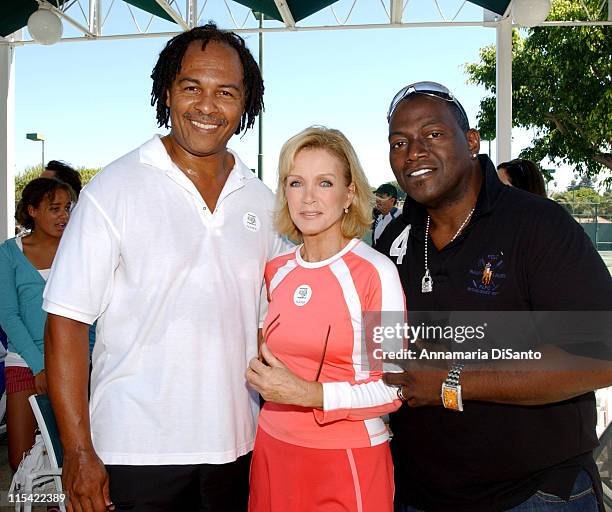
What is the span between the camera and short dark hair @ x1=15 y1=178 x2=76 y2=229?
14.4ft

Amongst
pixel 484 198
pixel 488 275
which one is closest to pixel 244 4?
pixel 484 198

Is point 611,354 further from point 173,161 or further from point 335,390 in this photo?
point 173,161

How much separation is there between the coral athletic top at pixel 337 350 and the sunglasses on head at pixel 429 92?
0.54m

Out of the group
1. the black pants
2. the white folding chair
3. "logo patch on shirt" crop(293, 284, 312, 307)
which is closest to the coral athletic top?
"logo patch on shirt" crop(293, 284, 312, 307)

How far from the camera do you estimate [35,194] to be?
4.41 meters

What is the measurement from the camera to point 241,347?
2.06 metres

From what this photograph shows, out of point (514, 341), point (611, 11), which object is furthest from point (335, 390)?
point (611, 11)

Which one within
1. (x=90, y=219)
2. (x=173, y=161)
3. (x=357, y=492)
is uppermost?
(x=173, y=161)

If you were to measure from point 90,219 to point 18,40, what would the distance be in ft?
28.0

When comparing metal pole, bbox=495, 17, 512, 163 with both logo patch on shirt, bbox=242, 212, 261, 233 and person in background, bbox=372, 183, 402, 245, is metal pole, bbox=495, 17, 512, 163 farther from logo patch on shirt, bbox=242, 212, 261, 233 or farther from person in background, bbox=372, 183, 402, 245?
logo patch on shirt, bbox=242, 212, 261, 233

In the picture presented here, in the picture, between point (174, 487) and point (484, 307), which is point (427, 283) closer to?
point (484, 307)

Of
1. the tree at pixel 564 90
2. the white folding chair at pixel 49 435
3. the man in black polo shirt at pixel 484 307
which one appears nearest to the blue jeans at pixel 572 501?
the man in black polo shirt at pixel 484 307

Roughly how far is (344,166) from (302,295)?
1.73ft

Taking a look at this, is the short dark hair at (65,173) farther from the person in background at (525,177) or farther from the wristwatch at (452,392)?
the wristwatch at (452,392)
